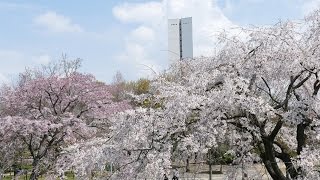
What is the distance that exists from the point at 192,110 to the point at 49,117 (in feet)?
24.3

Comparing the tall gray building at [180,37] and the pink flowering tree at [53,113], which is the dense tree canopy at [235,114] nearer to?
the tall gray building at [180,37]

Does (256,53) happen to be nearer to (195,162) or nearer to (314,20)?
(314,20)

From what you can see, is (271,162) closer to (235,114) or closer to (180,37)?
(235,114)

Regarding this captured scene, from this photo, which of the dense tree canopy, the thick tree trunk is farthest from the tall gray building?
the thick tree trunk

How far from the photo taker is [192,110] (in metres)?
5.98

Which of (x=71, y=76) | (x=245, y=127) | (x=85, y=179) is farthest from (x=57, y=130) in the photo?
(x=245, y=127)

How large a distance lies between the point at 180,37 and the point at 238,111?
1.85m

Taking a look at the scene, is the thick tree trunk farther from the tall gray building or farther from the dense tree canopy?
the tall gray building

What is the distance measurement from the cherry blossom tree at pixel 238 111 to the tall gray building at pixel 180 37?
20.0 inches

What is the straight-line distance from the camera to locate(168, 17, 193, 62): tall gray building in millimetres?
7449

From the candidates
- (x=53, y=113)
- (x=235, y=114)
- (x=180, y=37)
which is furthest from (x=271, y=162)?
(x=53, y=113)

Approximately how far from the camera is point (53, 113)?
12906 millimetres

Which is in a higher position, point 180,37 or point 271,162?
point 180,37

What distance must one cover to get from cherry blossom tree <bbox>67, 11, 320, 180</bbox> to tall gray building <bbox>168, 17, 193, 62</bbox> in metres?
0.51
